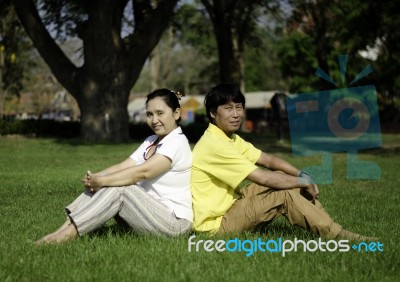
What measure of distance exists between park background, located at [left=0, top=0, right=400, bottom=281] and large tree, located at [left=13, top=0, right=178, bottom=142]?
44 millimetres

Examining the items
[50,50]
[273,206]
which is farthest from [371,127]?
[50,50]

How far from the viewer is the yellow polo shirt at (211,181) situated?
538 cm

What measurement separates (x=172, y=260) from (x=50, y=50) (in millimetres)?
20109

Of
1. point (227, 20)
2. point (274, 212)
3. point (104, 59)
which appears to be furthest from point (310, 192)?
point (227, 20)

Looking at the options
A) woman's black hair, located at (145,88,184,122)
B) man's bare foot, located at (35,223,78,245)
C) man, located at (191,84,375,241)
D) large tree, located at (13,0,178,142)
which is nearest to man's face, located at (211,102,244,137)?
man, located at (191,84,375,241)

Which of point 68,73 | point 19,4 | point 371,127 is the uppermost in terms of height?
point 19,4

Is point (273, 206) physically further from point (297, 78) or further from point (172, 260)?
point (297, 78)

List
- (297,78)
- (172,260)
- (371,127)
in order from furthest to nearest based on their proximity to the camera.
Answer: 1. (297,78)
2. (371,127)
3. (172,260)

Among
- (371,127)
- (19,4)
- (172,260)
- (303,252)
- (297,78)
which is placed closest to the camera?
(172,260)

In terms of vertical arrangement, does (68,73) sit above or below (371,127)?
above

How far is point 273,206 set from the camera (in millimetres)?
5348

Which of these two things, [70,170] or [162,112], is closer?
[162,112]

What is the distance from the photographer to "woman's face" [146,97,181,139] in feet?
17.9

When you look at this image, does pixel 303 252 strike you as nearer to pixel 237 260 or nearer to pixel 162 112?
pixel 237 260
